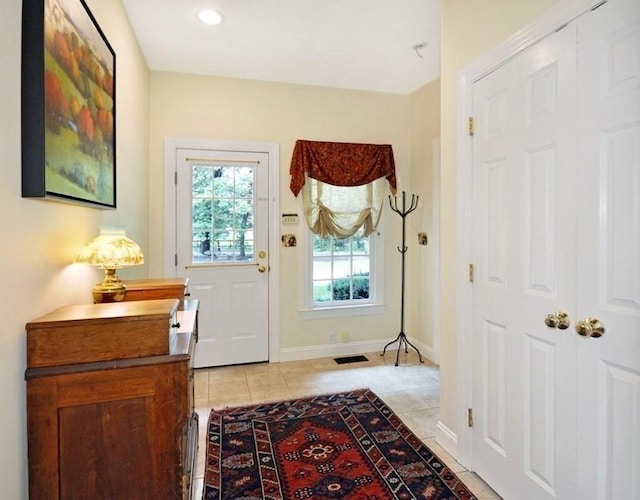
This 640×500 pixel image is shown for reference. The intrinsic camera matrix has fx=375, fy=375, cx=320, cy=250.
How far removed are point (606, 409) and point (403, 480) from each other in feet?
3.45

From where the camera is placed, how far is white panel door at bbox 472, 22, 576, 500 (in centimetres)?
146

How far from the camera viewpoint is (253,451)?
2.20 m

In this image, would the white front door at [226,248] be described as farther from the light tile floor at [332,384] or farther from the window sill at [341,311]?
the window sill at [341,311]

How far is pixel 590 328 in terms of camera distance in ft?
4.43

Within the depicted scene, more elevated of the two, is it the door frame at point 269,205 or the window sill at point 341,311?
the door frame at point 269,205

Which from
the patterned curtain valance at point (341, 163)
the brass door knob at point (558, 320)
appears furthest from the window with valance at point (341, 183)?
the brass door knob at point (558, 320)

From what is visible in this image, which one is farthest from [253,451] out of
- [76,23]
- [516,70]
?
[516,70]

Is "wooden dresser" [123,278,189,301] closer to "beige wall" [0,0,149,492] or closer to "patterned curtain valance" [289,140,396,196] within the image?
"beige wall" [0,0,149,492]

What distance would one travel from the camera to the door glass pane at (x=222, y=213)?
3.53m

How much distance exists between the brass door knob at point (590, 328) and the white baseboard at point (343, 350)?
8.13ft

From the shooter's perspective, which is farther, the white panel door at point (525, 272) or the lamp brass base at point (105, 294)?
the lamp brass base at point (105, 294)

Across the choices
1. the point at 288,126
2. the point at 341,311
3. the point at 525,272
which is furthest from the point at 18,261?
the point at 341,311

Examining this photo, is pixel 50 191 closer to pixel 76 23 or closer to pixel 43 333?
pixel 43 333

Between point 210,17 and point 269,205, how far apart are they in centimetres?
161
